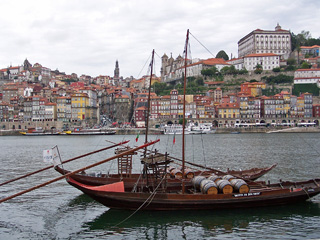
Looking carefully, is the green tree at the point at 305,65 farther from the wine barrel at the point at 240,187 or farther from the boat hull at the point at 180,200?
the wine barrel at the point at 240,187

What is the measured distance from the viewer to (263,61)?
434 ft

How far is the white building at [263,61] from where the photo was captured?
432ft

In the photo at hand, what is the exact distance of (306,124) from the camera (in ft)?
336

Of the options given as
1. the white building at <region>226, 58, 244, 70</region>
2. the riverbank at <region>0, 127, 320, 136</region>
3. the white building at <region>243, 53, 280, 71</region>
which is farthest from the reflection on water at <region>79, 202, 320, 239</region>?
the white building at <region>226, 58, 244, 70</region>

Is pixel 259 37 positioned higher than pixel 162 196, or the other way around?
pixel 259 37

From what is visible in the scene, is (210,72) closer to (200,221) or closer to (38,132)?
(38,132)

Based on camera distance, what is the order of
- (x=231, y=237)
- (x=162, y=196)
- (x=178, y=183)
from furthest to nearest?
(x=178, y=183) → (x=162, y=196) → (x=231, y=237)

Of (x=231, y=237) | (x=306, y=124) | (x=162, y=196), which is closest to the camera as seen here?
(x=231, y=237)

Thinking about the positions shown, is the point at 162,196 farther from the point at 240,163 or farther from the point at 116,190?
the point at 240,163

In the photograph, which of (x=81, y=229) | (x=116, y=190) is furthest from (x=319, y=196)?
(x=81, y=229)

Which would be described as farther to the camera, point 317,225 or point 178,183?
point 178,183

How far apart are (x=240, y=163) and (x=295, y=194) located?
1723 cm

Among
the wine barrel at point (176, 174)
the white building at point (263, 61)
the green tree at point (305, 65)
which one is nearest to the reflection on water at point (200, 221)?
the wine barrel at point (176, 174)

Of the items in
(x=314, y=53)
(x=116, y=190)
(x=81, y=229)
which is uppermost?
(x=314, y=53)
